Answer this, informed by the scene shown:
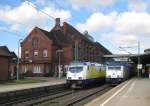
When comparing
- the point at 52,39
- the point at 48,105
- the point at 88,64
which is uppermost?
the point at 52,39

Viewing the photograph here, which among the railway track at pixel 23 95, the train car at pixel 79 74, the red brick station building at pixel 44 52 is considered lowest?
the railway track at pixel 23 95

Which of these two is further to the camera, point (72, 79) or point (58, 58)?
point (58, 58)

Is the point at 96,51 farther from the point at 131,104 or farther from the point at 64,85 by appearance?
the point at 131,104

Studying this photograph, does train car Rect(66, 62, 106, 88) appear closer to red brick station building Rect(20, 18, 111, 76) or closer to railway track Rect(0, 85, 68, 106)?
railway track Rect(0, 85, 68, 106)

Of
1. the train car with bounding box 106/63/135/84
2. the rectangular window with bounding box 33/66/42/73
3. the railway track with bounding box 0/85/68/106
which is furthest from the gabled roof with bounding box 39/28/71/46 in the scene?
the railway track with bounding box 0/85/68/106

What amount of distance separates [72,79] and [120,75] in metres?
9.78

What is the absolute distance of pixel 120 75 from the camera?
50875mm

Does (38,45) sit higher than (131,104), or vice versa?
(38,45)

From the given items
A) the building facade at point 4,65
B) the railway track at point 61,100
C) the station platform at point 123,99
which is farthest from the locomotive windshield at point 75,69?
the building facade at point 4,65

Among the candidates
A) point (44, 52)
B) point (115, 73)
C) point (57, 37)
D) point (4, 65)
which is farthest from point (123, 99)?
point (57, 37)

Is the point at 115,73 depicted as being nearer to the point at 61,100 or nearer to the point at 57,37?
the point at 61,100

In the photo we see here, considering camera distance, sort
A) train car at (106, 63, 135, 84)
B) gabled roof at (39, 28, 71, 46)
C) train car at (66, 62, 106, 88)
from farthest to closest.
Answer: gabled roof at (39, 28, 71, 46) < train car at (106, 63, 135, 84) < train car at (66, 62, 106, 88)

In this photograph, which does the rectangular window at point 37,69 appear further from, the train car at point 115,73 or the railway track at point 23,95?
the railway track at point 23,95

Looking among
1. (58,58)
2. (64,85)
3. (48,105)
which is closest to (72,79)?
(64,85)
